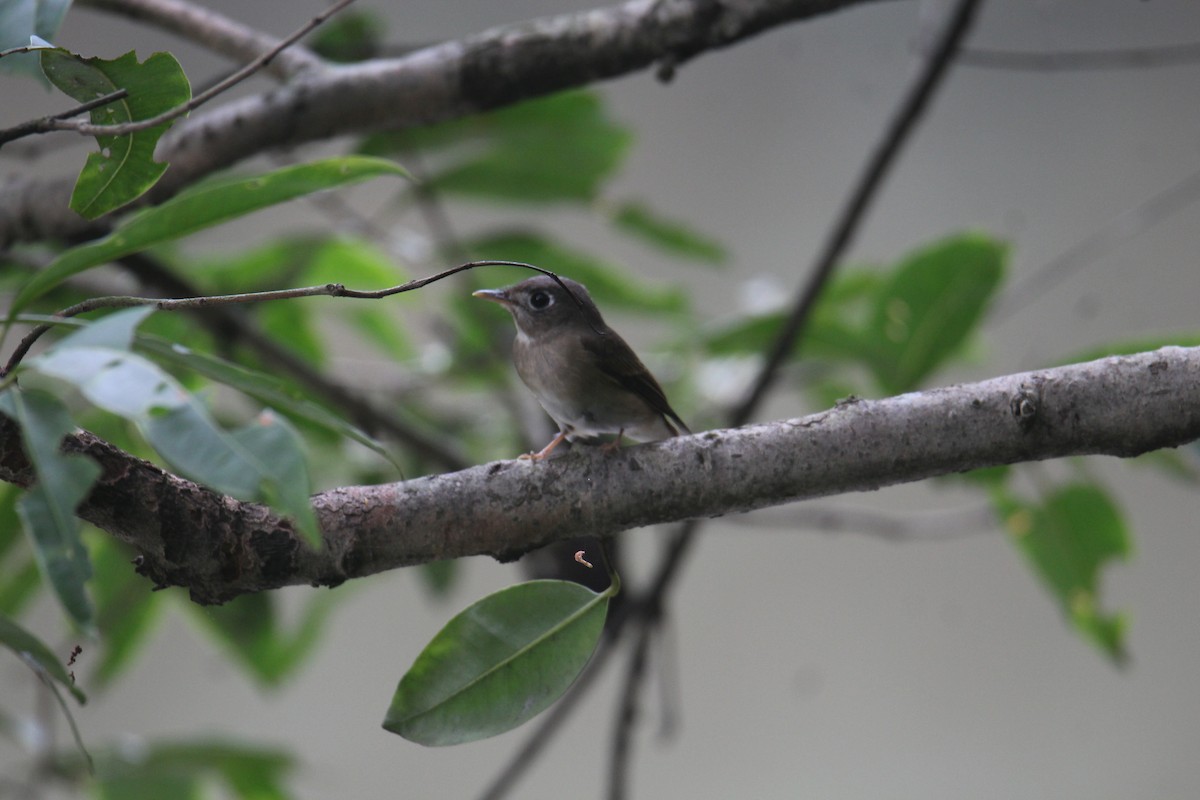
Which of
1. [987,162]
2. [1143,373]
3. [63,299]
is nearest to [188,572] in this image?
[1143,373]

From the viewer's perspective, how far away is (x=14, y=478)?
34.4 inches

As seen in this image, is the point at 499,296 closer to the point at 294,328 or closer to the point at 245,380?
the point at 245,380

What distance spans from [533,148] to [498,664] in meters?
1.39

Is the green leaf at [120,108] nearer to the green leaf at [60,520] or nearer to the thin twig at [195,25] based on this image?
the green leaf at [60,520]

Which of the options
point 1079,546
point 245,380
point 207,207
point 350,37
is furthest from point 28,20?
point 1079,546

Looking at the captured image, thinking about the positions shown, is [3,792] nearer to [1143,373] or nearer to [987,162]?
[1143,373]

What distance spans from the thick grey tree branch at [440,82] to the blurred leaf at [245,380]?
65 centimetres

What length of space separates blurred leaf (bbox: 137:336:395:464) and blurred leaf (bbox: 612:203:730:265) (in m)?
1.35

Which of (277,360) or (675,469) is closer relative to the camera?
(675,469)

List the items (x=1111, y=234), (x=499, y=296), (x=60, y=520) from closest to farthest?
1. (x=60, y=520)
2. (x=499, y=296)
3. (x=1111, y=234)

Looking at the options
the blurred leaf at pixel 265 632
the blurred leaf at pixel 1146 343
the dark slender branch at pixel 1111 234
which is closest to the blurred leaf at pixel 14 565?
the blurred leaf at pixel 265 632

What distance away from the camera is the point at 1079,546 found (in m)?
1.99

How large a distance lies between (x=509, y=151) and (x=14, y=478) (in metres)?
1.38

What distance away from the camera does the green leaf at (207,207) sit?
83 cm
